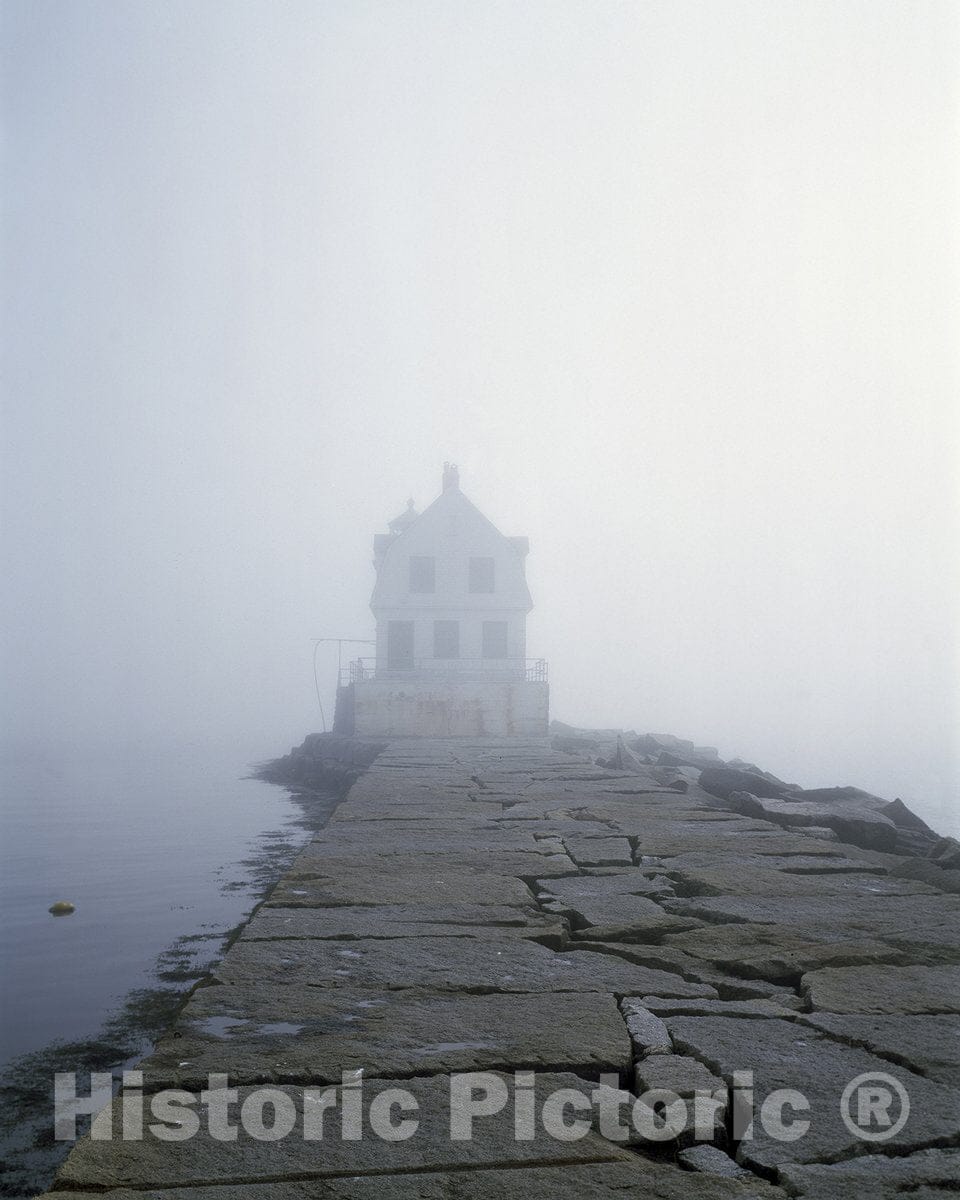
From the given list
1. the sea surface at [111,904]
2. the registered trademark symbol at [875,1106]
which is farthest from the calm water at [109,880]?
the registered trademark symbol at [875,1106]

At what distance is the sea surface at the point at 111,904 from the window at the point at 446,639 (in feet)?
23.8

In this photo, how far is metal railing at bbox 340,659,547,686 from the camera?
29.9m

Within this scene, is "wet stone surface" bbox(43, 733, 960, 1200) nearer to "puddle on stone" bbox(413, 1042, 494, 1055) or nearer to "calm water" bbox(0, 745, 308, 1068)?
"puddle on stone" bbox(413, 1042, 494, 1055)

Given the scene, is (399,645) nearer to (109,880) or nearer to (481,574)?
(481,574)

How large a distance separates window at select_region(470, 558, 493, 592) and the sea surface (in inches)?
378

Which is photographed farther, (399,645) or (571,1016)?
(399,645)

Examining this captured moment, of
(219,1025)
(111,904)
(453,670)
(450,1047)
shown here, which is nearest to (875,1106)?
(450,1047)

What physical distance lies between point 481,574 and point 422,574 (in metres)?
2.06

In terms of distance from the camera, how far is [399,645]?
32.0m

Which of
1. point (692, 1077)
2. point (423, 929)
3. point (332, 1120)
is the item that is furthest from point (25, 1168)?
point (692, 1077)

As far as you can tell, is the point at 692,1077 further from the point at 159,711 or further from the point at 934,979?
the point at 159,711

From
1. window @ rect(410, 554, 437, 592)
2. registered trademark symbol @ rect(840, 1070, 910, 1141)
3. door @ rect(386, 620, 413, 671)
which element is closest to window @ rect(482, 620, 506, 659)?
window @ rect(410, 554, 437, 592)

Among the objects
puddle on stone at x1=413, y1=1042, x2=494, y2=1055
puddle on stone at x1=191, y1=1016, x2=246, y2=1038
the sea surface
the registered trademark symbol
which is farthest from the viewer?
the sea surface

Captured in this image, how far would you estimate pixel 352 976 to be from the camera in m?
3.44
